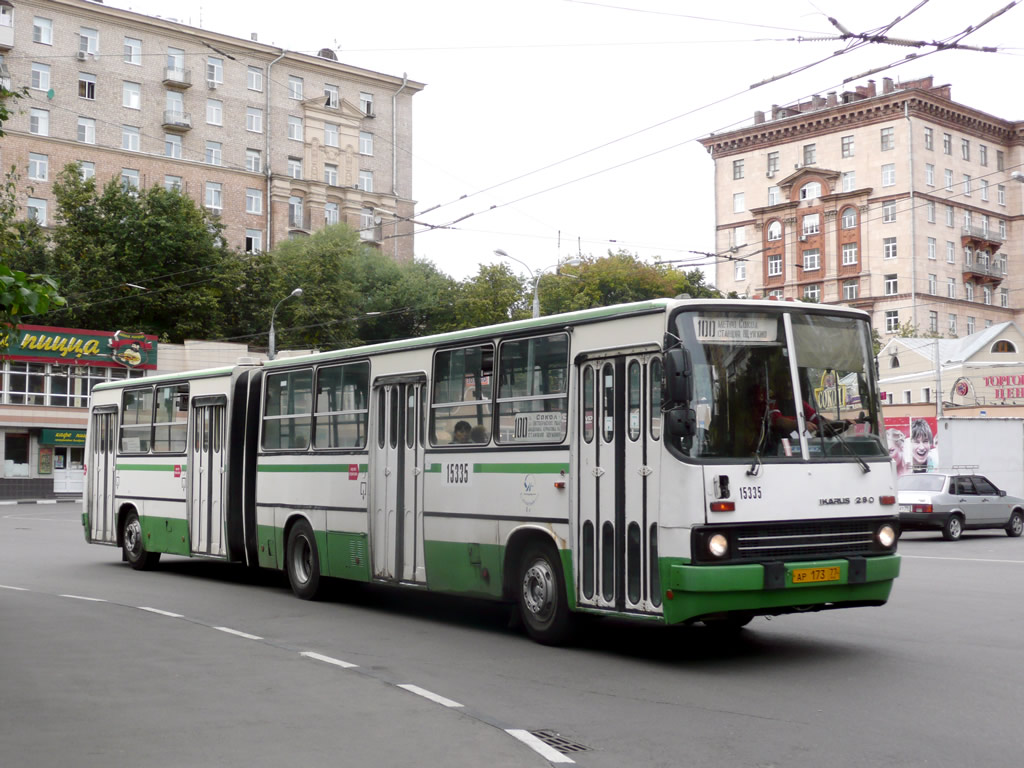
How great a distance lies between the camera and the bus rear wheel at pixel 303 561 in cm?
1502

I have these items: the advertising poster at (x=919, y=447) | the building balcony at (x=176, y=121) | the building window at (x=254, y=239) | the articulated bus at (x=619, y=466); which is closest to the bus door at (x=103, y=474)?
the articulated bus at (x=619, y=466)

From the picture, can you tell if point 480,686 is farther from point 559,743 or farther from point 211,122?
point 211,122

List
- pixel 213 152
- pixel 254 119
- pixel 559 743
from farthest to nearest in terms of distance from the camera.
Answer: pixel 254 119, pixel 213 152, pixel 559 743

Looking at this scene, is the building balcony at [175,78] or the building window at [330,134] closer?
the building balcony at [175,78]

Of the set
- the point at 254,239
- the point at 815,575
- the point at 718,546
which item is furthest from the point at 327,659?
the point at 254,239

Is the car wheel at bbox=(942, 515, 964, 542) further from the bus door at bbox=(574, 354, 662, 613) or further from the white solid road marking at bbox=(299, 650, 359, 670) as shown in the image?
the white solid road marking at bbox=(299, 650, 359, 670)

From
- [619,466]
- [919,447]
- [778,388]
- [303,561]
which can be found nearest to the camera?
[778,388]

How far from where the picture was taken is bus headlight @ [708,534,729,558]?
9.45 metres

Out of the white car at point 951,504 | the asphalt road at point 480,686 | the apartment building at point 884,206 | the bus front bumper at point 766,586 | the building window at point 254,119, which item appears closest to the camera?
the asphalt road at point 480,686

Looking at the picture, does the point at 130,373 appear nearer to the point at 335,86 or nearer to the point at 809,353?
the point at 335,86

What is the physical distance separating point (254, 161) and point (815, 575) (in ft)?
240

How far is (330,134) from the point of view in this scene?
81.9 meters

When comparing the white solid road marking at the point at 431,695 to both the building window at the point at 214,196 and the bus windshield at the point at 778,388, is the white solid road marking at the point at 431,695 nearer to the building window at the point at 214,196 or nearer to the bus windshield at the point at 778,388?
the bus windshield at the point at 778,388

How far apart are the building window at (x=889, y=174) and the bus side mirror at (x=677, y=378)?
272 ft
